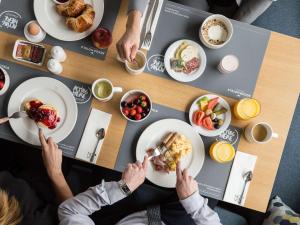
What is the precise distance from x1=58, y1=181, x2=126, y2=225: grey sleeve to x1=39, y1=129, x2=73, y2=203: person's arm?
0.33 ft

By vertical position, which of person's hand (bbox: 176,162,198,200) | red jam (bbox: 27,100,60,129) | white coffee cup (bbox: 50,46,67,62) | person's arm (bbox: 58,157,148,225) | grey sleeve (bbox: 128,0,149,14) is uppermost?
grey sleeve (bbox: 128,0,149,14)

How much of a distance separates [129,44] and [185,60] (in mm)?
235

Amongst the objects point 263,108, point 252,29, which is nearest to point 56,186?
point 263,108

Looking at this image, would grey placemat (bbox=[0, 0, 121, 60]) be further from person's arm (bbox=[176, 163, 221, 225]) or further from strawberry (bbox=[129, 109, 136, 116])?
person's arm (bbox=[176, 163, 221, 225])

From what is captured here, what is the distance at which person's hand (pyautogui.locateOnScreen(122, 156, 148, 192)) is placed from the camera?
46.4 inches

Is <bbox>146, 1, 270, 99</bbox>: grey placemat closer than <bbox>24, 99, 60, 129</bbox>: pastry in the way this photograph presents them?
No

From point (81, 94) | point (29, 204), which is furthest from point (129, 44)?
point (29, 204)

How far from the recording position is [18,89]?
47.8 inches

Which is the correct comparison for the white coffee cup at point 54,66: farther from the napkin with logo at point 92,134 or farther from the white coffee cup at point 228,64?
the white coffee cup at point 228,64

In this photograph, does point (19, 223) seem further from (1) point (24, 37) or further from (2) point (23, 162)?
(1) point (24, 37)

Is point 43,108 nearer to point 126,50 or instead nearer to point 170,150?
point 126,50

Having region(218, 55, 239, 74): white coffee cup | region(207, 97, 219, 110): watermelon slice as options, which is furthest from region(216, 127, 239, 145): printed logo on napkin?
region(218, 55, 239, 74): white coffee cup

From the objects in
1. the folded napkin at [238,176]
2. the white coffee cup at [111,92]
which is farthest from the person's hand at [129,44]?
the folded napkin at [238,176]

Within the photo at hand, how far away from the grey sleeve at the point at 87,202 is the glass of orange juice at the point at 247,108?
0.53 metres
